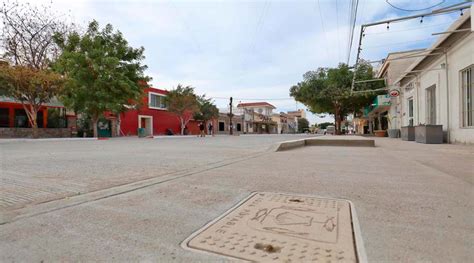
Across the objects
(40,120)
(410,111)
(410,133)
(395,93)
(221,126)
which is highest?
(395,93)

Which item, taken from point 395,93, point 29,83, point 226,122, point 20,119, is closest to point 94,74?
point 29,83

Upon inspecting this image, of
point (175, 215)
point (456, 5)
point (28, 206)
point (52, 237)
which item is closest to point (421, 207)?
point (175, 215)

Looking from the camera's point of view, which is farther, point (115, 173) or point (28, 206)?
point (115, 173)

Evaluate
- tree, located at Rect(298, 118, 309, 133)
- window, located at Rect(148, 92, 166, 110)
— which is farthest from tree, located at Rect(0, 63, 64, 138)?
tree, located at Rect(298, 118, 309, 133)

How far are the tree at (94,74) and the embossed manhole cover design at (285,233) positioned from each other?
19331 millimetres

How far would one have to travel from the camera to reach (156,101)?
108ft

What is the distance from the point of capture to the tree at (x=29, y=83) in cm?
1631

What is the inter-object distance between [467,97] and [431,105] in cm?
425

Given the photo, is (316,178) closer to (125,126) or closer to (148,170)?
(148,170)

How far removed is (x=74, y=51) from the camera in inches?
819

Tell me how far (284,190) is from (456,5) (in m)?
8.35

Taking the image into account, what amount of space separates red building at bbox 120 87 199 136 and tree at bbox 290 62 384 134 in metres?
16.2

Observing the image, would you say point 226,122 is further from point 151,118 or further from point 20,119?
point 20,119

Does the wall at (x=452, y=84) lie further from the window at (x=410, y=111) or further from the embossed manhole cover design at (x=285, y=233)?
the embossed manhole cover design at (x=285, y=233)
